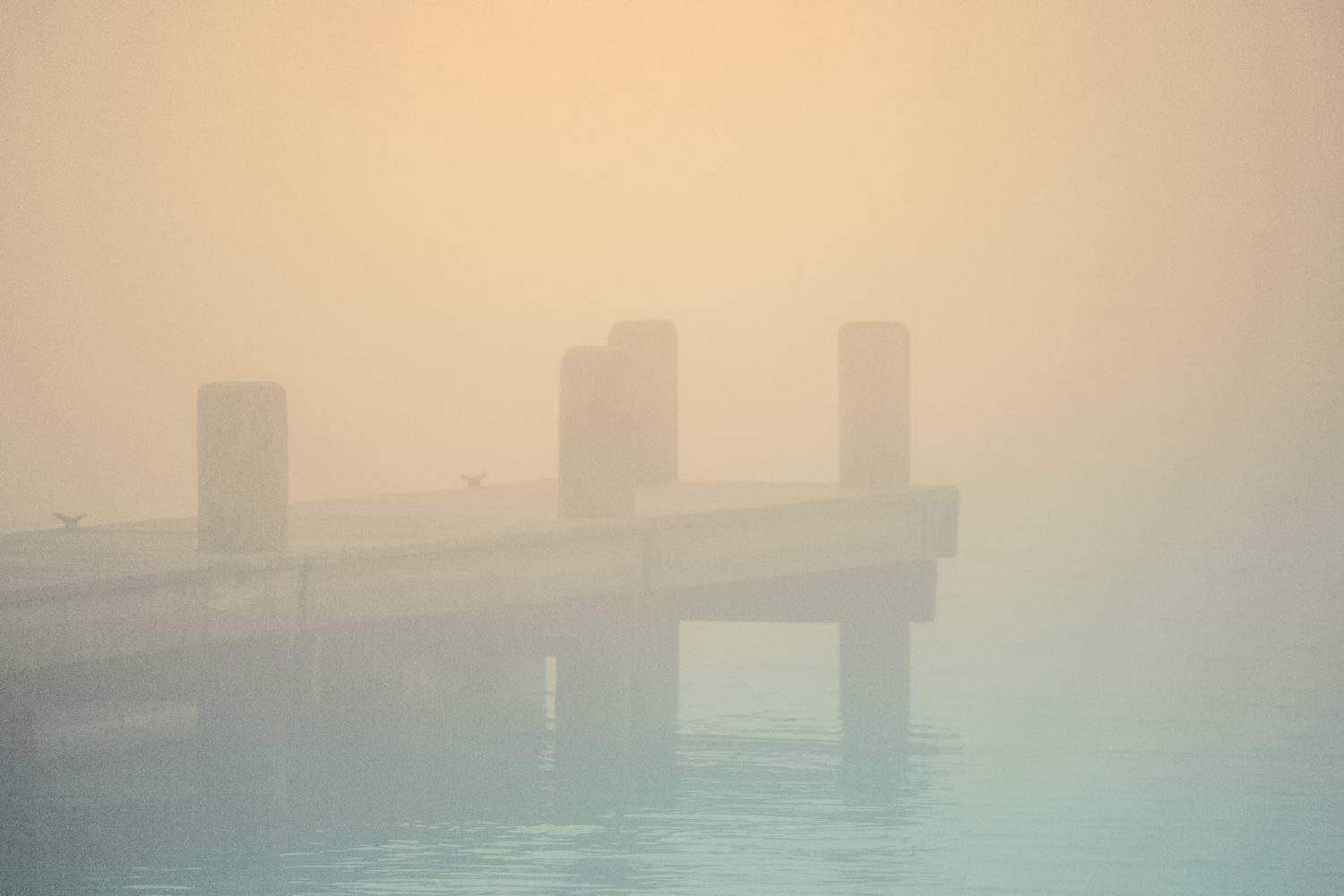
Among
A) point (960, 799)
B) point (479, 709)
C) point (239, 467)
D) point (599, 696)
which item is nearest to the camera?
point (239, 467)

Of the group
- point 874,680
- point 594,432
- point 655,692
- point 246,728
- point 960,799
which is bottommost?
point 960,799

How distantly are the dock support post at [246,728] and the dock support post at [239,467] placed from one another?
719 mm

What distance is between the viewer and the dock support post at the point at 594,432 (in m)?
20.2

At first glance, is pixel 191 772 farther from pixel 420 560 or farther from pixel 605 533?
pixel 605 533

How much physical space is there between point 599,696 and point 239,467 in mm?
4194

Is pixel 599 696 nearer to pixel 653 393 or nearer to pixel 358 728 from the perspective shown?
pixel 358 728

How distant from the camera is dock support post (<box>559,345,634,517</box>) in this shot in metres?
20.2

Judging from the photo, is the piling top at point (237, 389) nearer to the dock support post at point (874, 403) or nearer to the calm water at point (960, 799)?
the calm water at point (960, 799)

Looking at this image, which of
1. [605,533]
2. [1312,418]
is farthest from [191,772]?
[1312,418]

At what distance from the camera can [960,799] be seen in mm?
21719

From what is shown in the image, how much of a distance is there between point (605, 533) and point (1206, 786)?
5993 mm

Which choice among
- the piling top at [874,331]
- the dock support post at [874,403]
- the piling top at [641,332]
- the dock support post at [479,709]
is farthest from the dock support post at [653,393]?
the dock support post at [479,709]

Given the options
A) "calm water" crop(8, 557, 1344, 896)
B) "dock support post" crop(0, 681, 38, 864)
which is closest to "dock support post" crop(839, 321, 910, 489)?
"calm water" crop(8, 557, 1344, 896)

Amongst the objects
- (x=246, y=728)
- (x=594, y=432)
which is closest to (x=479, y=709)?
(x=594, y=432)
